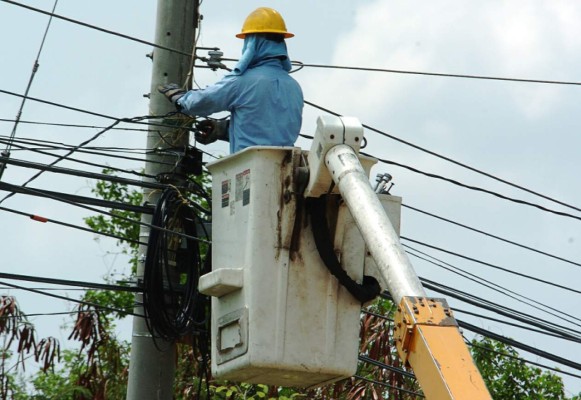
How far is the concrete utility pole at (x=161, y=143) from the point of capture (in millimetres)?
10305

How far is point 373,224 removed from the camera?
802 cm

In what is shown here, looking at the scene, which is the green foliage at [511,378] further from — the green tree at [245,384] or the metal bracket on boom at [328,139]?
the metal bracket on boom at [328,139]

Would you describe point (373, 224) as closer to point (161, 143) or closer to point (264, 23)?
point (264, 23)

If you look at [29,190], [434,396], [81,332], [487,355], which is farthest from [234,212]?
[487,355]

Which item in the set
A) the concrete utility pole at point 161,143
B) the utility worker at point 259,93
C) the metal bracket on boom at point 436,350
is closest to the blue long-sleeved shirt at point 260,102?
the utility worker at point 259,93

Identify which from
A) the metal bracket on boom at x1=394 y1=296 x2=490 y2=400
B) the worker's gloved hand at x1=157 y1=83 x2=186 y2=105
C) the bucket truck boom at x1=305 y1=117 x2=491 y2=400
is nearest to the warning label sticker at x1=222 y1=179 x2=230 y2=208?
the bucket truck boom at x1=305 y1=117 x2=491 y2=400

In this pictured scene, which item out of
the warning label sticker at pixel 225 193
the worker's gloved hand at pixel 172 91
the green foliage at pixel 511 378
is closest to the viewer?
the warning label sticker at pixel 225 193

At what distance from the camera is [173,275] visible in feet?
35.1

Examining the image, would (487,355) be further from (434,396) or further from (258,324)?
(434,396)

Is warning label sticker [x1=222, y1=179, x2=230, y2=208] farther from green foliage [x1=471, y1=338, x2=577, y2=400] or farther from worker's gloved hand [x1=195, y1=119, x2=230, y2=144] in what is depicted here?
green foliage [x1=471, y1=338, x2=577, y2=400]

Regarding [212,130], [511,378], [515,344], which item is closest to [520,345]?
[515,344]

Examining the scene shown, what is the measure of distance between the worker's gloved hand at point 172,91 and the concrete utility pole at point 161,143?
62 mm

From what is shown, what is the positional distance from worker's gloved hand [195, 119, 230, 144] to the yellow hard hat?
66 cm

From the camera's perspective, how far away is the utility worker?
9828 mm
